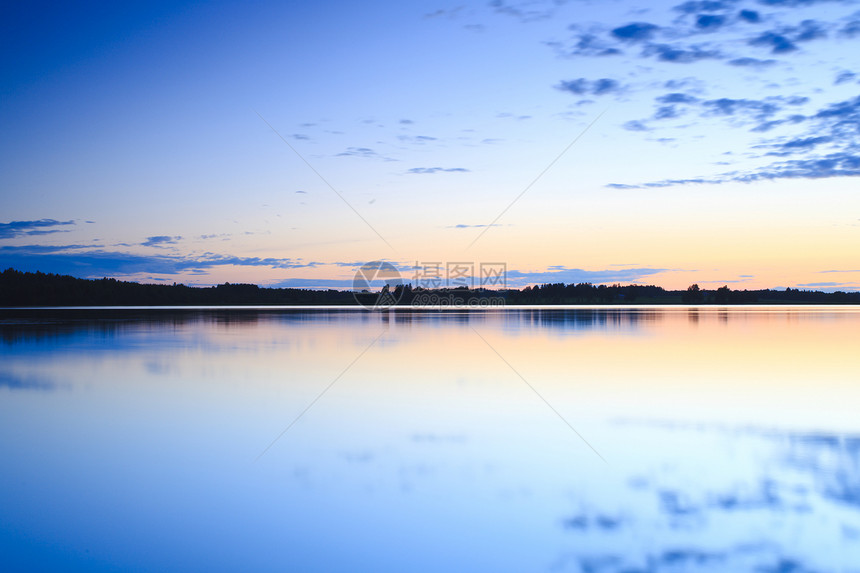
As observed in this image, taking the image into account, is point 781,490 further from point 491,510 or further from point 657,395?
point 657,395

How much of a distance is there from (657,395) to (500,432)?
365 cm

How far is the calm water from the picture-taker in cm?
425

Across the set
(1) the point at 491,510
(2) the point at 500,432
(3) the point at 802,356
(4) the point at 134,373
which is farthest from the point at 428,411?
(3) the point at 802,356

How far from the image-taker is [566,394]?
32.4ft

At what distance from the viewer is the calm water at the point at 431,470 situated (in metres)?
4.25

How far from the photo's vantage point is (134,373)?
12.1 meters

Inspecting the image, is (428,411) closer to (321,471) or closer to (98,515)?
(321,471)


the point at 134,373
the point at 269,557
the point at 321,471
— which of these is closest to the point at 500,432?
the point at 321,471

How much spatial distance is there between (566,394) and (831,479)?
450 cm

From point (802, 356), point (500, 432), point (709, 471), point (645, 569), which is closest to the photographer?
point (645, 569)

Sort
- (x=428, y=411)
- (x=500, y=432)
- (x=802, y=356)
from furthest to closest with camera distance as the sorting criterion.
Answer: (x=802, y=356) → (x=428, y=411) → (x=500, y=432)

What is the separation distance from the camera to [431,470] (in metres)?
5.96

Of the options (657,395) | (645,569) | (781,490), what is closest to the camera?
(645,569)

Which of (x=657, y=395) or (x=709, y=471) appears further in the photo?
(x=657, y=395)
